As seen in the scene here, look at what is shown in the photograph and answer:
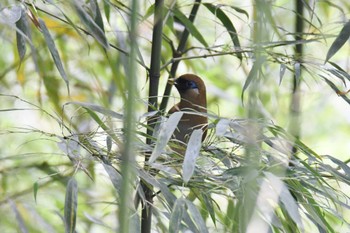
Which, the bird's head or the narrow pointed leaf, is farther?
the bird's head

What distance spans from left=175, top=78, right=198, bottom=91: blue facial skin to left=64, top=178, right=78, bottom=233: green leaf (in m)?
0.90

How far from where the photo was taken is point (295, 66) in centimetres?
138

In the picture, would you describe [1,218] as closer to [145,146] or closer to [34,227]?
[34,227]

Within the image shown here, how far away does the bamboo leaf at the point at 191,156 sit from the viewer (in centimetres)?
107

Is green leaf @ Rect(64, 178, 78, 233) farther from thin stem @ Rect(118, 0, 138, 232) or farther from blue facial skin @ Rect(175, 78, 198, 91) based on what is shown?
blue facial skin @ Rect(175, 78, 198, 91)

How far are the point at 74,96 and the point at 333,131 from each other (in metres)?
1.35

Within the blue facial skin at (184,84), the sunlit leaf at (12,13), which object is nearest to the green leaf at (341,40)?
the sunlit leaf at (12,13)

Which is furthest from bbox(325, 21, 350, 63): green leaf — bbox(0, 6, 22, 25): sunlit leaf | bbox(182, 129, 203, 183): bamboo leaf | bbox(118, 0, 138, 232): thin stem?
bbox(118, 0, 138, 232): thin stem

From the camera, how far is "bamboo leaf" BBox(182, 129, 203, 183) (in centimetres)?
107

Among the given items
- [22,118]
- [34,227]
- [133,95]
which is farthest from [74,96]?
[133,95]

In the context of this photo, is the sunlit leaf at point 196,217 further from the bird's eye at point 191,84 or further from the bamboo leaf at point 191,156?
the bird's eye at point 191,84

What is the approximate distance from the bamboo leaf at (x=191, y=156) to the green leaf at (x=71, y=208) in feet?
0.62

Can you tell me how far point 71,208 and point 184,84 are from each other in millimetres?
941

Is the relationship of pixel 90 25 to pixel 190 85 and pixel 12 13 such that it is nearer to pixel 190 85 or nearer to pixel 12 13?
pixel 12 13
